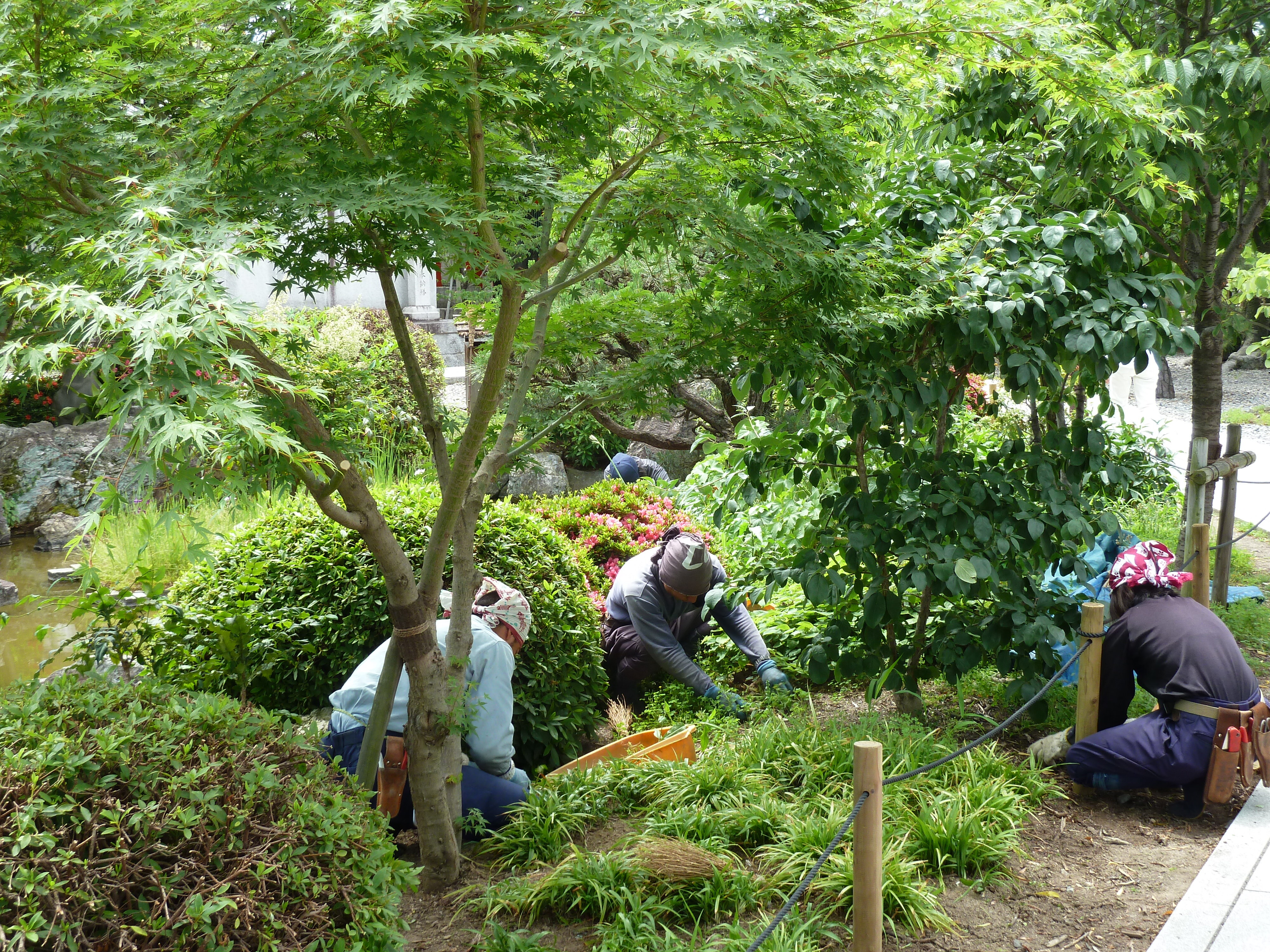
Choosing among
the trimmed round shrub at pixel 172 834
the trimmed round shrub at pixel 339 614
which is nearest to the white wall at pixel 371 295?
the trimmed round shrub at pixel 339 614

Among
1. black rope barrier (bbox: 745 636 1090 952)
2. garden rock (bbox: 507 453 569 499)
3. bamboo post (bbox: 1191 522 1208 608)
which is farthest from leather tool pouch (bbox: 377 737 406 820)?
garden rock (bbox: 507 453 569 499)

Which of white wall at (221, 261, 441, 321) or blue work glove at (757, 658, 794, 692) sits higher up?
white wall at (221, 261, 441, 321)

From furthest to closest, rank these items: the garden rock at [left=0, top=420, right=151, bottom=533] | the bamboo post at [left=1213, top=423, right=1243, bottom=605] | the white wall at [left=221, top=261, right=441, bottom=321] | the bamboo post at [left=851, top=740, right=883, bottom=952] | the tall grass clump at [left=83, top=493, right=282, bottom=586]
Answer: the white wall at [left=221, top=261, right=441, bottom=321] → the garden rock at [left=0, top=420, right=151, bottom=533] → the tall grass clump at [left=83, top=493, right=282, bottom=586] → the bamboo post at [left=1213, top=423, right=1243, bottom=605] → the bamboo post at [left=851, top=740, right=883, bottom=952]

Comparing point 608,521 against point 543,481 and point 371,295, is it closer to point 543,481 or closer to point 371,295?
point 543,481

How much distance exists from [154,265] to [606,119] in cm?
143

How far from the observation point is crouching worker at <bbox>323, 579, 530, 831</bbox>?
3.83 m

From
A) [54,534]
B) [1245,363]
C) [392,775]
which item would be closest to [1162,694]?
[392,775]

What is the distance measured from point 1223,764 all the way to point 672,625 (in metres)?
2.82

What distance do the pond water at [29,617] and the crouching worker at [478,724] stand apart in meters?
2.54

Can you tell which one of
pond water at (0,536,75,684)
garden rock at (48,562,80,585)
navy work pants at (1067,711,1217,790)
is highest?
navy work pants at (1067,711,1217,790)

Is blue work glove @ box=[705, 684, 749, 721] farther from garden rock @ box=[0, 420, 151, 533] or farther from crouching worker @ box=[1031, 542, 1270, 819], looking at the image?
garden rock @ box=[0, 420, 151, 533]

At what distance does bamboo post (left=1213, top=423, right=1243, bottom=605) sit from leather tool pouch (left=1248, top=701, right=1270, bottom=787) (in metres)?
2.55

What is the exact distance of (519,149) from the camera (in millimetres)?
3027

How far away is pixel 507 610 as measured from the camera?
4.14 metres
